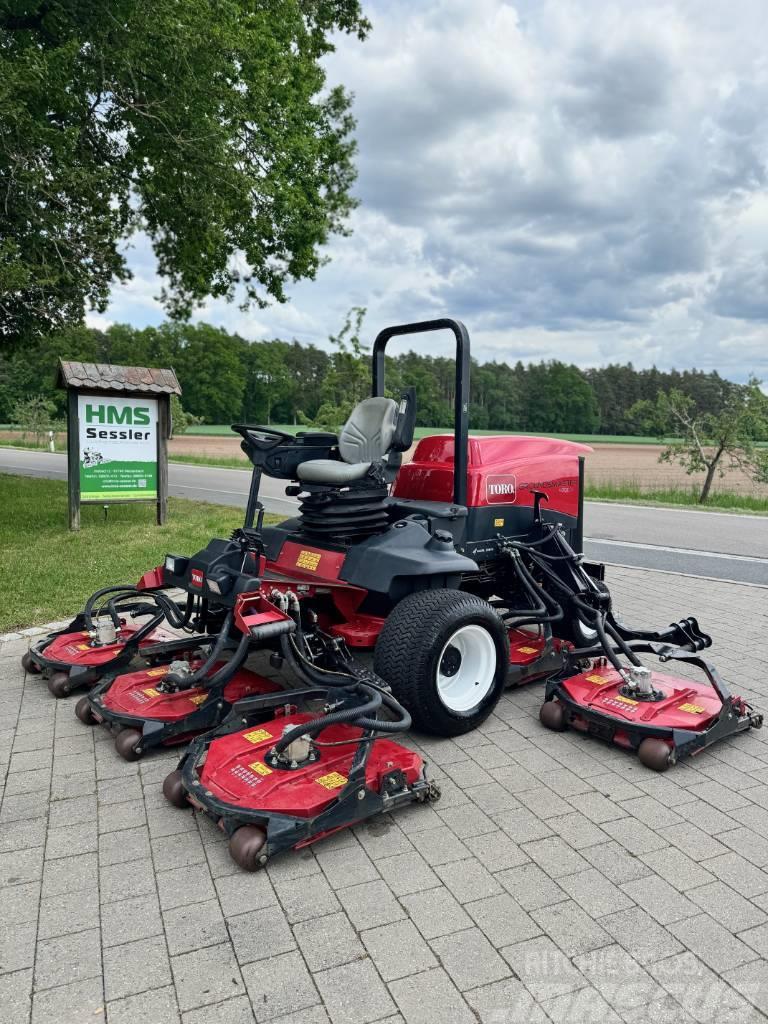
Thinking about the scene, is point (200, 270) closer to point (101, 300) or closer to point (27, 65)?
point (101, 300)

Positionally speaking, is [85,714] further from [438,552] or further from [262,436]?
[438,552]

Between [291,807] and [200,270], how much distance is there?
12507mm

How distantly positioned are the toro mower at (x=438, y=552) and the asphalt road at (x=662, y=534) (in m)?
4.11

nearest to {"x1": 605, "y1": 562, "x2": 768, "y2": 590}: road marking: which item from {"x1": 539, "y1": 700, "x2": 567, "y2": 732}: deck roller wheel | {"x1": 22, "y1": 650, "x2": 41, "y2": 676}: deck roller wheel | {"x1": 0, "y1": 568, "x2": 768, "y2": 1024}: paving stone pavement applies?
{"x1": 0, "y1": 568, "x2": 768, "y2": 1024}: paving stone pavement

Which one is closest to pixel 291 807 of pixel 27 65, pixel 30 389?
pixel 27 65

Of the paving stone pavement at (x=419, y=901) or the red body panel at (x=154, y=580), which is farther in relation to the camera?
the red body panel at (x=154, y=580)

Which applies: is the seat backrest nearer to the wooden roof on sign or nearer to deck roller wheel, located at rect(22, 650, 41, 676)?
deck roller wheel, located at rect(22, 650, 41, 676)

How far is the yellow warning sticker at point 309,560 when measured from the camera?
419cm

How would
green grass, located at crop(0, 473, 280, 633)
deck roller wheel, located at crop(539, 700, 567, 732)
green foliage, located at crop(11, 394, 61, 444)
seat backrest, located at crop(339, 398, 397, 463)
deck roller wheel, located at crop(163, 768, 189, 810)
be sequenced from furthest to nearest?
green foliage, located at crop(11, 394, 61, 444)
green grass, located at crop(0, 473, 280, 633)
seat backrest, located at crop(339, 398, 397, 463)
deck roller wheel, located at crop(539, 700, 567, 732)
deck roller wheel, located at crop(163, 768, 189, 810)

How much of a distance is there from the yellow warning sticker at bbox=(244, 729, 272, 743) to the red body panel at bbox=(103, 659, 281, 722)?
533 millimetres

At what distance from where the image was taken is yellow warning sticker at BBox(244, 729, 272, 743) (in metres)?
3.20

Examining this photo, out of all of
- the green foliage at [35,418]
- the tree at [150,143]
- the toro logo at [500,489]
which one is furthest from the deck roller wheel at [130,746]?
the green foliage at [35,418]

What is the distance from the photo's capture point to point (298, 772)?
2965mm

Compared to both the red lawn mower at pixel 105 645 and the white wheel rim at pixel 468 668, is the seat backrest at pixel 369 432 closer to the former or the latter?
the white wheel rim at pixel 468 668
